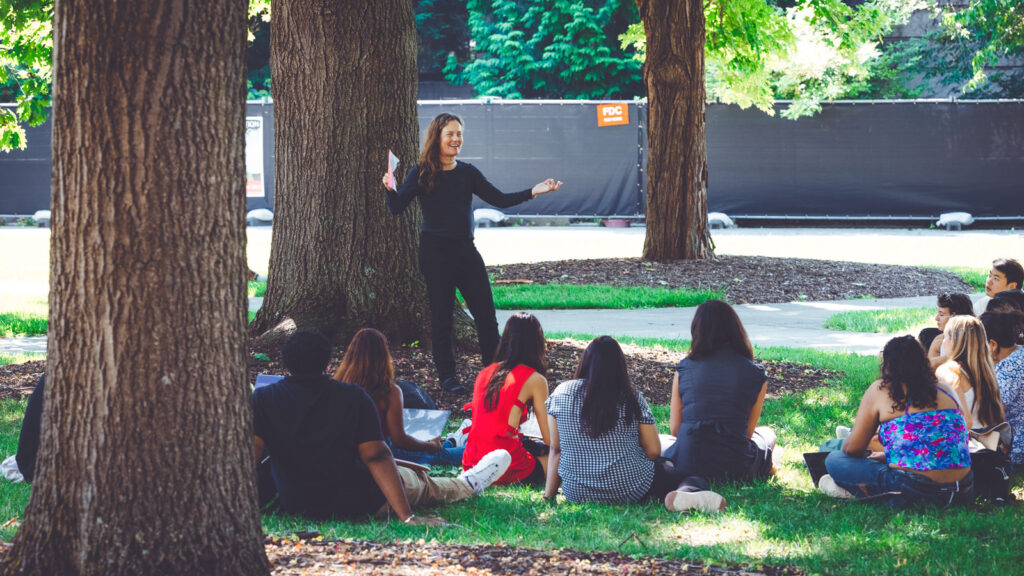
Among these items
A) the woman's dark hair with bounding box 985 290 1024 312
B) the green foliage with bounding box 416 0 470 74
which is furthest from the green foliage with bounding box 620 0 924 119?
the green foliage with bounding box 416 0 470 74

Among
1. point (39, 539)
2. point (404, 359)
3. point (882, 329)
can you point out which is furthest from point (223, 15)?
point (882, 329)

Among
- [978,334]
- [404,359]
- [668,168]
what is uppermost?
[668,168]

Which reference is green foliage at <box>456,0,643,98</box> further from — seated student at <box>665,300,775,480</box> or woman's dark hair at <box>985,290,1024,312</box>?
seated student at <box>665,300,775,480</box>

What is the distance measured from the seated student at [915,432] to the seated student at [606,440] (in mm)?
899

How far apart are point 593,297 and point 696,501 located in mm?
8239

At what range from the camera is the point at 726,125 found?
85.3 feet

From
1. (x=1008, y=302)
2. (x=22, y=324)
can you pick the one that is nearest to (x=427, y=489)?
(x=1008, y=302)

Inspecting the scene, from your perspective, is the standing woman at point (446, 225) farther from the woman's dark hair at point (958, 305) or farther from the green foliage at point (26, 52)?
the green foliage at point (26, 52)

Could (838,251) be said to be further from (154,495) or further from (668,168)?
(154,495)

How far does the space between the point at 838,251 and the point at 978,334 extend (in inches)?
588

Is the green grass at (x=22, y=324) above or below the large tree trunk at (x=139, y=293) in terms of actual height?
below

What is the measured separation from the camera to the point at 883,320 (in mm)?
11531

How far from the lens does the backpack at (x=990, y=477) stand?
5.21m

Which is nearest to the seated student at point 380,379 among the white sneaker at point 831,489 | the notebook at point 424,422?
the notebook at point 424,422
